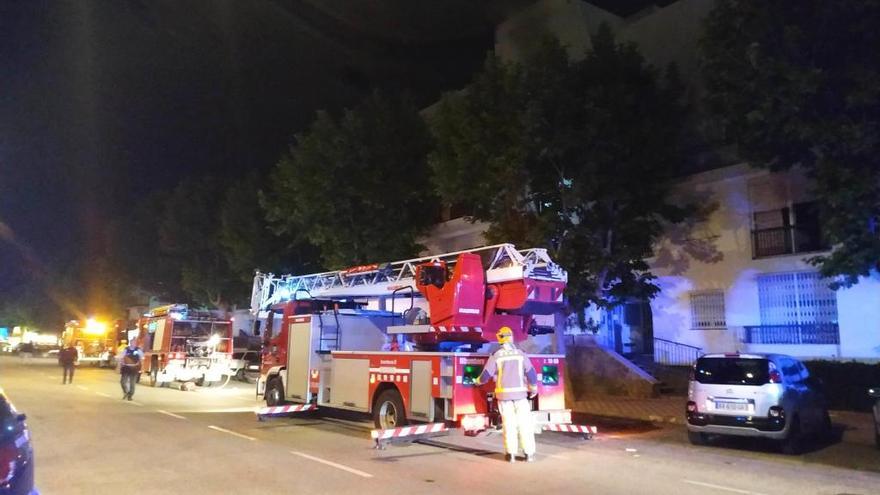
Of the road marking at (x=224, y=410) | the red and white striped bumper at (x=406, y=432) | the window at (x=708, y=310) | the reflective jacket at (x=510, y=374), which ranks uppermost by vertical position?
the window at (x=708, y=310)

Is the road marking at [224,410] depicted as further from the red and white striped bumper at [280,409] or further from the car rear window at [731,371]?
the car rear window at [731,371]

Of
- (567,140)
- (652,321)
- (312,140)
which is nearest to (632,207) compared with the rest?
(567,140)

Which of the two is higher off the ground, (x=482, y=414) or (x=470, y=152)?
(x=470, y=152)

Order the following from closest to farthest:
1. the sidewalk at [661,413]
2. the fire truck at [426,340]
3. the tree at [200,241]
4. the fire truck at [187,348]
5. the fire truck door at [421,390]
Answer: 1. the fire truck at [426,340]
2. the fire truck door at [421,390]
3. the sidewalk at [661,413]
4. the fire truck at [187,348]
5. the tree at [200,241]

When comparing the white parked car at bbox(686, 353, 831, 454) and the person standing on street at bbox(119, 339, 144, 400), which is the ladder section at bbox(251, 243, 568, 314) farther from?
the person standing on street at bbox(119, 339, 144, 400)

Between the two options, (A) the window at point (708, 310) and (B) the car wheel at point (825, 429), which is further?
(A) the window at point (708, 310)

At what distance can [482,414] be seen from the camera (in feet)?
35.6

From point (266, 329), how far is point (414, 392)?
6719mm

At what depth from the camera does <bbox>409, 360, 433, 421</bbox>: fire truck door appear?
36.9 feet

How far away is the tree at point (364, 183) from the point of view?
80.1 feet

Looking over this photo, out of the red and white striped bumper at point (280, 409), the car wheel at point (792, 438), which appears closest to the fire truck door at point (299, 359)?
the red and white striped bumper at point (280, 409)

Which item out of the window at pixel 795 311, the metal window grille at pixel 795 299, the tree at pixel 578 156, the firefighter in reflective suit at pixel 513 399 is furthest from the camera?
the metal window grille at pixel 795 299

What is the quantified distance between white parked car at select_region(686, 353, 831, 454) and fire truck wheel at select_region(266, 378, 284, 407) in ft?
29.3

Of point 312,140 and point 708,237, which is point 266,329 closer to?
point 312,140
